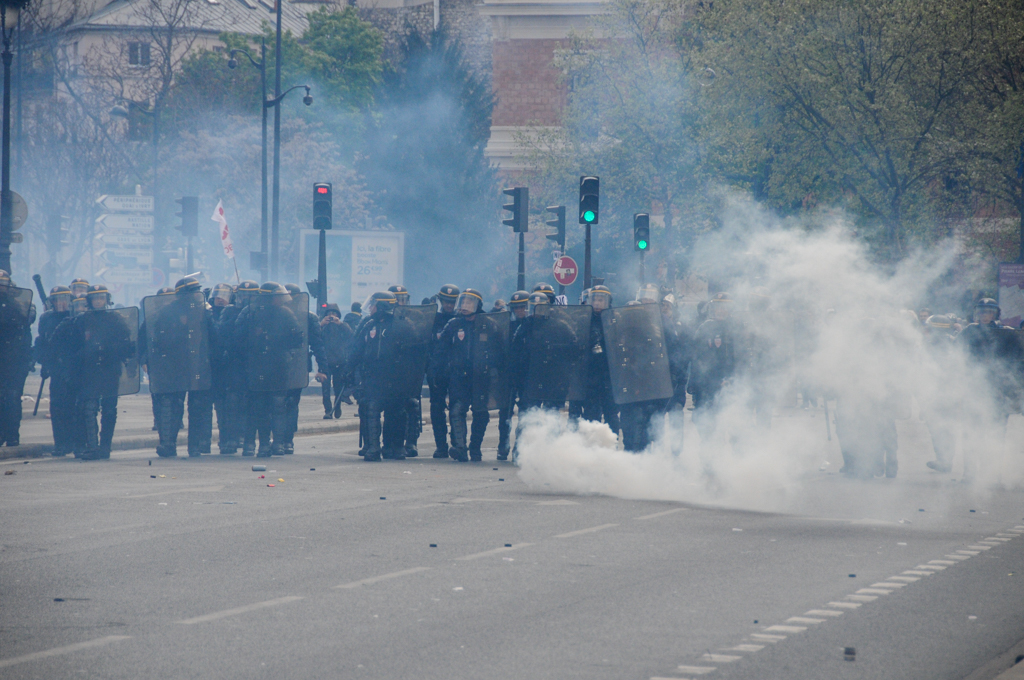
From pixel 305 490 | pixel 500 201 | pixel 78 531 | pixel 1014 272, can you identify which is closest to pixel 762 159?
pixel 1014 272

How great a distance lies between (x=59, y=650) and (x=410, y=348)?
364 inches

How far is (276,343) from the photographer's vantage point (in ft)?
48.7

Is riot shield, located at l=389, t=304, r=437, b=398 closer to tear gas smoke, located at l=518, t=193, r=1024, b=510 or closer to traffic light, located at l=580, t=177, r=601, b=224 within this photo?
tear gas smoke, located at l=518, t=193, r=1024, b=510

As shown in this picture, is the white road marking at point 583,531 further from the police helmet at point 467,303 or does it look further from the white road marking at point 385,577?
the police helmet at point 467,303

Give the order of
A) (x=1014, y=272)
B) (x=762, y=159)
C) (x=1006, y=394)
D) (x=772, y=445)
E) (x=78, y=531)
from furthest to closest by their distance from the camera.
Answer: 1. (x=762, y=159)
2. (x=1014, y=272)
3. (x=1006, y=394)
4. (x=772, y=445)
5. (x=78, y=531)

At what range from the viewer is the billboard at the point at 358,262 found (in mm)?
30200

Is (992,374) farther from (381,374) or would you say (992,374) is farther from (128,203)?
(128,203)

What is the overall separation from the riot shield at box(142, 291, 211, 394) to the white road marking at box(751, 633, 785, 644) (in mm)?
9664

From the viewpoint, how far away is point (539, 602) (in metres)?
7.10

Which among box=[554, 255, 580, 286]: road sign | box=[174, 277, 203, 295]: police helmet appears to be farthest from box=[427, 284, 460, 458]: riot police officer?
box=[554, 255, 580, 286]: road sign

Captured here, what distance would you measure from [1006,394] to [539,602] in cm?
824

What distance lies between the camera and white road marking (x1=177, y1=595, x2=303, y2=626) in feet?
21.3

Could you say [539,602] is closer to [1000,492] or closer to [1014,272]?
[1000,492]

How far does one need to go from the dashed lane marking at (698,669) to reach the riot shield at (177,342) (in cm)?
1005
